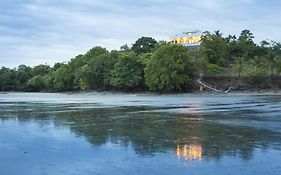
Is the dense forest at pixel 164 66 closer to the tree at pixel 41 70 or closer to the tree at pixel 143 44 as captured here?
the tree at pixel 143 44

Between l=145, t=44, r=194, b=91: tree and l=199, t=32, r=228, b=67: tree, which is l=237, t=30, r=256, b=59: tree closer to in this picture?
l=199, t=32, r=228, b=67: tree

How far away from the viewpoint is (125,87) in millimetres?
105375

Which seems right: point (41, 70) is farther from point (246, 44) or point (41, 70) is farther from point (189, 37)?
point (246, 44)

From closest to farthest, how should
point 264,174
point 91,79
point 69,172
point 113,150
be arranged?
point 264,174, point 69,172, point 113,150, point 91,79

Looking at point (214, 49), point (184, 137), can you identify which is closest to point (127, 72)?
point (214, 49)

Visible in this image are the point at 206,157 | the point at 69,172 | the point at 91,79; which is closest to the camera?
the point at 69,172

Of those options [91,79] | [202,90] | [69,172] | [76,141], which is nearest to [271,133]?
[76,141]

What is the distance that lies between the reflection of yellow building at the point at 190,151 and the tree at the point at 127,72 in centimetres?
8488

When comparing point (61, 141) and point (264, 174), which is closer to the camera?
point (264, 174)

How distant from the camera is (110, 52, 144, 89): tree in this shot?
332ft

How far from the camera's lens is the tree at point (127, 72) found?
101312 millimetres

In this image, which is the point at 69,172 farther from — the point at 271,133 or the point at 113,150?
the point at 271,133

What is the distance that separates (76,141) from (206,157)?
6.47 metres

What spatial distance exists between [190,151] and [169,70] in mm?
78630
